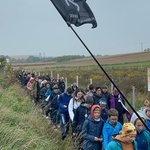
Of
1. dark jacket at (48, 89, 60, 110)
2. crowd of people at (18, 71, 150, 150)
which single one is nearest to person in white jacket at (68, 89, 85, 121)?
crowd of people at (18, 71, 150, 150)

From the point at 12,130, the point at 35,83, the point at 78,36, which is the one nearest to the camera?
the point at 78,36

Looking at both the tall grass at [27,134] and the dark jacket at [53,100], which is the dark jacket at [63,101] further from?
the dark jacket at [53,100]

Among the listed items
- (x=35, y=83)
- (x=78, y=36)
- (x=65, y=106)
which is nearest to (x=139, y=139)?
(x=78, y=36)

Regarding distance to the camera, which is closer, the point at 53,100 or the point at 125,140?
the point at 125,140

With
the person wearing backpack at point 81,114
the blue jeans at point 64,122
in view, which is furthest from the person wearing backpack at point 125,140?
the blue jeans at point 64,122

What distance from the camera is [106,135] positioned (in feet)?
21.3

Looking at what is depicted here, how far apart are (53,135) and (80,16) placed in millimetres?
3742

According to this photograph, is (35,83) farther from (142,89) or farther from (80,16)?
(80,16)

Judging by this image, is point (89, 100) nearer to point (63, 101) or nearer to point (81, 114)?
point (81, 114)

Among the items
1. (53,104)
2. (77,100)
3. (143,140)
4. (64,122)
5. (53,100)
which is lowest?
(64,122)

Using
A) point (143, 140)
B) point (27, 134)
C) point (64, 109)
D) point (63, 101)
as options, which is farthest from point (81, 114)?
point (143, 140)

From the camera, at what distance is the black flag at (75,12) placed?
16.2 feet

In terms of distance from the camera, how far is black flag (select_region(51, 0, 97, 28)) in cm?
492

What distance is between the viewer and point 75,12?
5.20 m
